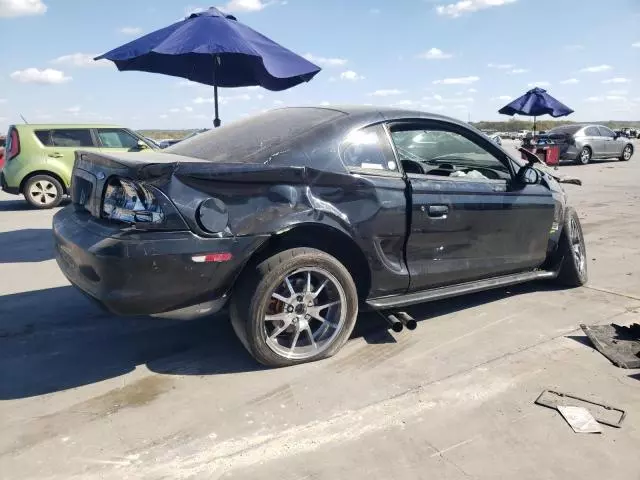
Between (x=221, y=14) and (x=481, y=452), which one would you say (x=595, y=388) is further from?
(x=221, y=14)

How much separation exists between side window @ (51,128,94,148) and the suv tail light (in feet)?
1.97

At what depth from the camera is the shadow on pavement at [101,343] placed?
334 cm

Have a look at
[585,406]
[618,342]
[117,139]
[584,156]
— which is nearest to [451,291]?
[618,342]

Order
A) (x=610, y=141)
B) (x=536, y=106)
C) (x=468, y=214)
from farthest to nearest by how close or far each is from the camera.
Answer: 1. (x=610, y=141)
2. (x=536, y=106)
3. (x=468, y=214)

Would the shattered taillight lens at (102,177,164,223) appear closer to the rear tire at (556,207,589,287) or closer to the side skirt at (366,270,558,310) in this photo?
the side skirt at (366,270,558,310)

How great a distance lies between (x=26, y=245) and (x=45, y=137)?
444 cm

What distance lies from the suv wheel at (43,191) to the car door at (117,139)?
114cm

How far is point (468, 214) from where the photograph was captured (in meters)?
3.98

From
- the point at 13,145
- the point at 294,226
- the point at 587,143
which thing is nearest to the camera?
the point at 294,226

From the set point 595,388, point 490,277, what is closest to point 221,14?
point 490,277

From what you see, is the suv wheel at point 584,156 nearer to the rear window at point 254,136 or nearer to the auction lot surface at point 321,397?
the auction lot surface at point 321,397

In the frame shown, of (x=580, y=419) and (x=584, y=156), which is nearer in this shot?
(x=580, y=419)

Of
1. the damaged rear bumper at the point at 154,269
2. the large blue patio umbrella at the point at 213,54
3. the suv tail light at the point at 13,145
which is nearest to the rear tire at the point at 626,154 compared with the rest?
Answer: the large blue patio umbrella at the point at 213,54

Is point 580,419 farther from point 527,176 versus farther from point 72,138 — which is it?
point 72,138
